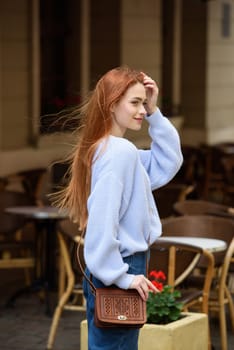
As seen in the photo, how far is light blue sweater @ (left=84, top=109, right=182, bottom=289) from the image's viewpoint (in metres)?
4.02

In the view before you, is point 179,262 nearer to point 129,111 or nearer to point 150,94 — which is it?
point 150,94

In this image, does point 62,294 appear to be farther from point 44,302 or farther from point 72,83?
point 72,83

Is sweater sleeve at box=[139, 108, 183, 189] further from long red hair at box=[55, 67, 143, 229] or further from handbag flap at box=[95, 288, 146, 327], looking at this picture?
handbag flap at box=[95, 288, 146, 327]

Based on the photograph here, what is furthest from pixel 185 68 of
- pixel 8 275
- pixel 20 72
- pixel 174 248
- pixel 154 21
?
pixel 174 248

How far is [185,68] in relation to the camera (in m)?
17.2

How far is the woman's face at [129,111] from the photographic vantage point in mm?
4191

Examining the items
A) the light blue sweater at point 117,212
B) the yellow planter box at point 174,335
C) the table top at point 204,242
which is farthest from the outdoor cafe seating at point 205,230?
the light blue sweater at point 117,212

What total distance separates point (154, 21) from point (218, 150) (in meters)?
1.98

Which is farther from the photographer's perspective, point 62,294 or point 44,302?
point 44,302

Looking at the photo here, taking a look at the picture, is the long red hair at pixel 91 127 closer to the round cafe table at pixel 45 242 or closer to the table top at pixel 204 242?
the table top at pixel 204 242

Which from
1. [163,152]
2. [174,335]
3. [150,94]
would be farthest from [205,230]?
[150,94]

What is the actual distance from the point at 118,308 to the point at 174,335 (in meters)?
1.53

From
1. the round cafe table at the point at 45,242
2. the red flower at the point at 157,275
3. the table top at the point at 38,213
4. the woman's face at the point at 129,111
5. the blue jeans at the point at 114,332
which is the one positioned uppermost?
the woman's face at the point at 129,111

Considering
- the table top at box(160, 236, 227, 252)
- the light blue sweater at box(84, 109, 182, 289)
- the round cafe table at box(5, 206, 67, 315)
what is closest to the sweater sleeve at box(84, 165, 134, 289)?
the light blue sweater at box(84, 109, 182, 289)
